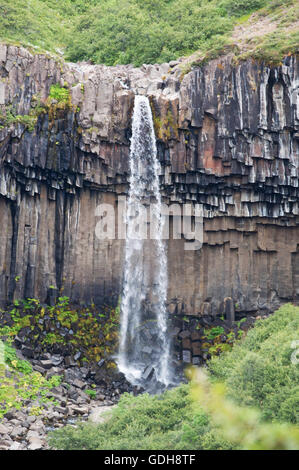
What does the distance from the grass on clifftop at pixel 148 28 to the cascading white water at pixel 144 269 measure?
15.7ft

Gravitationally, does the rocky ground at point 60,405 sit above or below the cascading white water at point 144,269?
below

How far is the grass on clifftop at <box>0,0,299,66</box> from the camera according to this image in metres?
28.3

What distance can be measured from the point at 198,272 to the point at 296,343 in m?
10.1

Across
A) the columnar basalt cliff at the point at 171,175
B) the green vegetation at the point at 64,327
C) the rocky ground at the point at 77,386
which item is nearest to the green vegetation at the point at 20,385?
the rocky ground at the point at 77,386

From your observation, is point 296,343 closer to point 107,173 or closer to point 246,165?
point 246,165

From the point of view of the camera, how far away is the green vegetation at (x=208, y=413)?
46.2 ft

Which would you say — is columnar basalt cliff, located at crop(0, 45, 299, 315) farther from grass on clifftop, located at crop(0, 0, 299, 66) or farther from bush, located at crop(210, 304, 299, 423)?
bush, located at crop(210, 304, 299, 423)

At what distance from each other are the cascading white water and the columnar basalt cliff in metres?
0.43

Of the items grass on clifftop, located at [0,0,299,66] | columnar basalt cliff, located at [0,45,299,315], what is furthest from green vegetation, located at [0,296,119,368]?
grass on clifftop, located at [0,0,299,66]

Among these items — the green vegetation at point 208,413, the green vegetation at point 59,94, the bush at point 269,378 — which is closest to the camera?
the green vegetation at point 208,413

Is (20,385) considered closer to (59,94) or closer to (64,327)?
(64,327)

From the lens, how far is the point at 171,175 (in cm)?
2581

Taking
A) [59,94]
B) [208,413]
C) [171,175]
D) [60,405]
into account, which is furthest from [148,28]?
[208,413]

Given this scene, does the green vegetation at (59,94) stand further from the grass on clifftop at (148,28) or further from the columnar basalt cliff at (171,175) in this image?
the grass on clifftop at (148,28)
